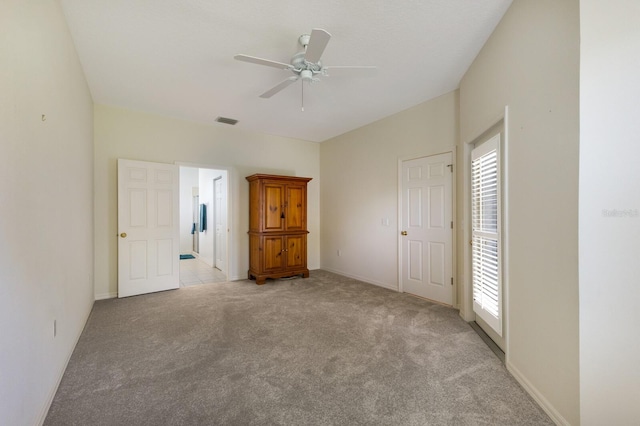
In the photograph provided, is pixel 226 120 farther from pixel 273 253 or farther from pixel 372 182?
pixel 372 182

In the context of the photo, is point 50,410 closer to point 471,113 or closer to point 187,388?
point 187,388

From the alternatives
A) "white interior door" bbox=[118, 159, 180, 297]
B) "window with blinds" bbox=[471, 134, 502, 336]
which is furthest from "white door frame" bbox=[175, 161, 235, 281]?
"window with blinds" bbox=[471, 134, 502, 336]

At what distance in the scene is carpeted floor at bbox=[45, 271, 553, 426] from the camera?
1702mm

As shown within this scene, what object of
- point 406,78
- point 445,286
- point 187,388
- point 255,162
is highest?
point 406,78

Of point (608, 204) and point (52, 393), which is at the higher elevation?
point (608, 204)

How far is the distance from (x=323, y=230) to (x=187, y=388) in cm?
434

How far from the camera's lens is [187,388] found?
1951mm

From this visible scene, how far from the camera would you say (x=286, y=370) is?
2.18 meters

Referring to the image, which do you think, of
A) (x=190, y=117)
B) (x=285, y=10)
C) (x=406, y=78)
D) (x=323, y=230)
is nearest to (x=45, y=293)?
(x=285, y=10)

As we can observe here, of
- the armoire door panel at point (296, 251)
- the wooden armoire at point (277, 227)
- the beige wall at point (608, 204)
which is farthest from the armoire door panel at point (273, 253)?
the beige wall at point (608, 204)

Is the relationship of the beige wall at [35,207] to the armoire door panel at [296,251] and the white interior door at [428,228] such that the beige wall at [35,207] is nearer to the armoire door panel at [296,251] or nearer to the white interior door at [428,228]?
the armoire door panel at [296,251]

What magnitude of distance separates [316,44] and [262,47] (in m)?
0.85

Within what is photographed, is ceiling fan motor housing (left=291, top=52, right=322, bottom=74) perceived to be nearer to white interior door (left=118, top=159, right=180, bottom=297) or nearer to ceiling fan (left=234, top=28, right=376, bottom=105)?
ceiling fan (left=234, top=28, right=376, bottom=105)

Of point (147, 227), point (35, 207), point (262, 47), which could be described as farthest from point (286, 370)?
point (147, 227)
